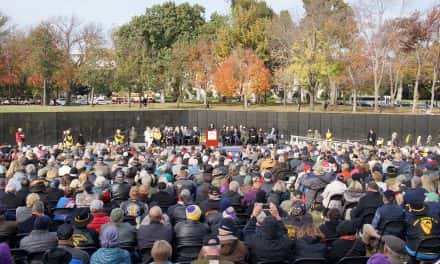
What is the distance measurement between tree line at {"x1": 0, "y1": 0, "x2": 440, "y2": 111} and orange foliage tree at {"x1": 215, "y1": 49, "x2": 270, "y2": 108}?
0.10 m

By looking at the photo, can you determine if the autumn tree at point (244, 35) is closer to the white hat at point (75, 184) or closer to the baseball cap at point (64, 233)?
the white hat at point (75, 184)

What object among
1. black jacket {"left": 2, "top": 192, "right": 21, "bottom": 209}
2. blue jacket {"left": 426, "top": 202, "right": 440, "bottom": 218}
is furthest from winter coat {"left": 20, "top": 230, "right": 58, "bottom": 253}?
blue jacket {"left": 426, "top": 202, "right": 440, "bottom": 218}

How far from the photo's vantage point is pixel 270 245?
19.7 ft

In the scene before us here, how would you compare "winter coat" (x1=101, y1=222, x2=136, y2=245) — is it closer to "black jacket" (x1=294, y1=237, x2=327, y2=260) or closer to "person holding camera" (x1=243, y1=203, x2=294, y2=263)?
"person holding camera" (x1=243, y1=203, x2=294, y2=263)

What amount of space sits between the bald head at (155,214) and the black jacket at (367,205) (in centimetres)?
348

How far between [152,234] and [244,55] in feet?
149

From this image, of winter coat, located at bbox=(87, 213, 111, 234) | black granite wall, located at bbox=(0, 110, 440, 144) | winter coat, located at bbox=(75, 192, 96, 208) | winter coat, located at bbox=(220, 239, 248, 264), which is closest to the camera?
winter coat, located at bbox=(220, 239, 248, 264)

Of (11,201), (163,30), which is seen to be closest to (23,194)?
(11,201)

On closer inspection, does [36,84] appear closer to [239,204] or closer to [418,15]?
[418,15]

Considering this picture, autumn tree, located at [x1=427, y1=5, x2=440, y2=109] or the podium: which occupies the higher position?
autumn tree, located at [x1=427, y1=5, x2=440, y2=109]

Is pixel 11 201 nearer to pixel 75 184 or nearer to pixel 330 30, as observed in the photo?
pixel 75 184

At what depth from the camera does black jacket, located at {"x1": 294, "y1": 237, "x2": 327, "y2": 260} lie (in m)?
6.04

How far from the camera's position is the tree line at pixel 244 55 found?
4406 cm

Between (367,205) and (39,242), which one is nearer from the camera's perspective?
(39,242)
